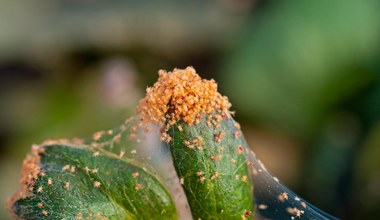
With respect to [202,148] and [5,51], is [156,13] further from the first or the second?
[202,148]

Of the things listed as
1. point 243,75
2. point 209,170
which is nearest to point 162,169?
point 209,170

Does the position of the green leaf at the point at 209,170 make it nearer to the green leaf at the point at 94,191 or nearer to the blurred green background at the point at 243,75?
the green leaf at the point at 94,191

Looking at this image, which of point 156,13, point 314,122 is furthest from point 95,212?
point 156,13

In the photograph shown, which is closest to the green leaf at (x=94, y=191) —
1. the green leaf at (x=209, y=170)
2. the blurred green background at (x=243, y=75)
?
the green leaf at (x=209, y=170)

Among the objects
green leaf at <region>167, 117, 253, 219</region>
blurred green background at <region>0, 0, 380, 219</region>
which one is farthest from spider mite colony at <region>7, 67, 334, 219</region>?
blurred green background at <region>0, 0, 380, 219</region>

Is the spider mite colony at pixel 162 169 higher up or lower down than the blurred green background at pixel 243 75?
lower down

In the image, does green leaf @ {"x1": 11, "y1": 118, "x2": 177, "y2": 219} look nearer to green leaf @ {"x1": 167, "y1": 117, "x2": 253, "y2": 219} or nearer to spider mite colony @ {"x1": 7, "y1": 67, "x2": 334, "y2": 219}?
spider mite colony @ {"x1": 7, "y1": 67, "x2": 334, "y2": 219}
